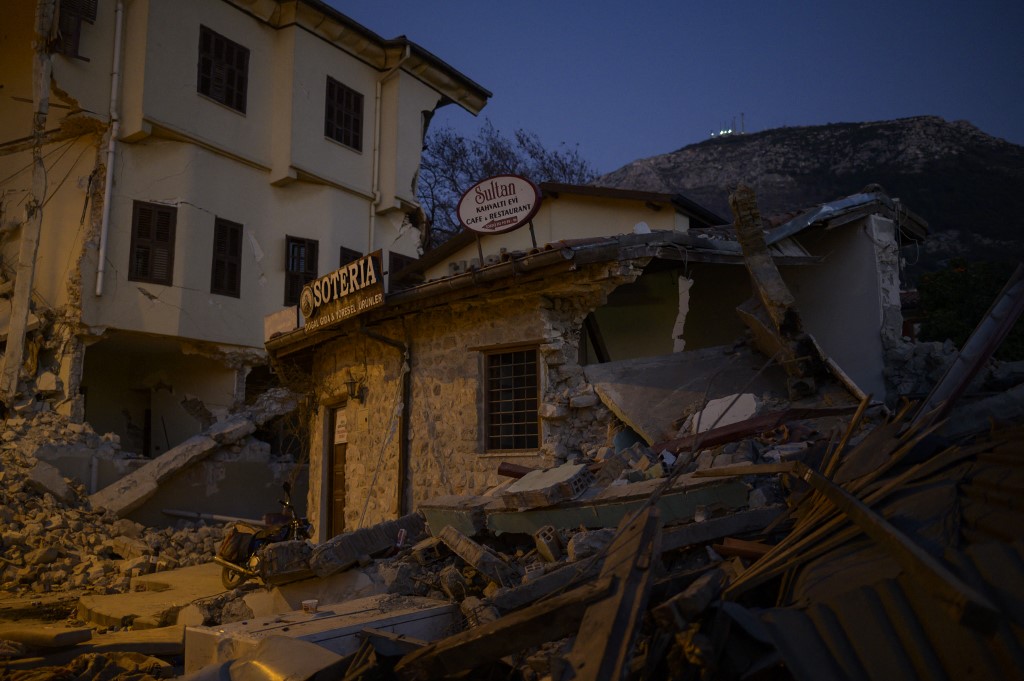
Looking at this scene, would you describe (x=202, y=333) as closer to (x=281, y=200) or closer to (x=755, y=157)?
(x=281, y=200)

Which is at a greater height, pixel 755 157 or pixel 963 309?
pixel 755 157

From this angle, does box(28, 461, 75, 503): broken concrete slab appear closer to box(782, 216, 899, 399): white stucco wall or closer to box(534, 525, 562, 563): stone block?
box(534, 525, 562, 563): stone block

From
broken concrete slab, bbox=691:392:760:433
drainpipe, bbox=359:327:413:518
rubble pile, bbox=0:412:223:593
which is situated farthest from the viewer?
rubble pile, bbox=0:412:223:593

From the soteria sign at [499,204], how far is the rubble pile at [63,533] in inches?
321

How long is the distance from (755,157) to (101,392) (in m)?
44.4

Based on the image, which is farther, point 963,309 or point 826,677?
point 963,309

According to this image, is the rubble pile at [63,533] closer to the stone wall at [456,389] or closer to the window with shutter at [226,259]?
the stone wall at [456,389]

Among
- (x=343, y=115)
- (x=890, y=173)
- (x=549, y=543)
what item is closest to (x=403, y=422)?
(x=549, y=543)

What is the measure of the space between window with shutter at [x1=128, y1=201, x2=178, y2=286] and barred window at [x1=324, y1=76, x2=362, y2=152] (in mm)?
5175

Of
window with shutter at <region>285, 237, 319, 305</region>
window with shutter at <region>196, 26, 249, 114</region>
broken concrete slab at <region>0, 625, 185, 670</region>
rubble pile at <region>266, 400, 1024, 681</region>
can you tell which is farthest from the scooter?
window with shutter at <region>196, 26, 249, 114</region>

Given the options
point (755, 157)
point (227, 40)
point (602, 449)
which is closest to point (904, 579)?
point (602, 449)

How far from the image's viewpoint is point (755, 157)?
170ft

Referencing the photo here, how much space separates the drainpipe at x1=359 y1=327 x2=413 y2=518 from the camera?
11.5 meters

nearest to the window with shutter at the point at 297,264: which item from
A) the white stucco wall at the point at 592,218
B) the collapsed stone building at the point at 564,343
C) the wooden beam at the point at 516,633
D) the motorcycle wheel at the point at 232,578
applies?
the collapsed stone building at the point at 564,343
